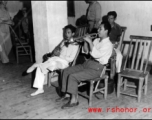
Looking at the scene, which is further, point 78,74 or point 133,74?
point 133,74

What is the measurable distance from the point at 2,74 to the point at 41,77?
5.26 feet

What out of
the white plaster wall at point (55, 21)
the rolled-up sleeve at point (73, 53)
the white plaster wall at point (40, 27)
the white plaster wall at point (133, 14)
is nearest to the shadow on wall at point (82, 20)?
the white plaster wall at point (133, 14)

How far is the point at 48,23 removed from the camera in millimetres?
3695

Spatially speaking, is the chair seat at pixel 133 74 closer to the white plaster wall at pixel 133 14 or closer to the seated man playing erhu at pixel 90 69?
the seated man playing erhu at pixel 90 69

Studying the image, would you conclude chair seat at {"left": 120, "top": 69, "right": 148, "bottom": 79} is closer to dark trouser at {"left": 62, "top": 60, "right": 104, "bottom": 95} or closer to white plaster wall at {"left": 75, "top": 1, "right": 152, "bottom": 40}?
dark trouser at {"left": 62, "top": 60, "right": 104, "bottom": 95}

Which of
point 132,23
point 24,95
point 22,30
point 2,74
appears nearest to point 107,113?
point 24,95

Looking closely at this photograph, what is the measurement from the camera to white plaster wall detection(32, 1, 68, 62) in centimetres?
368

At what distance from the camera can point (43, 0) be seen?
3641 mm

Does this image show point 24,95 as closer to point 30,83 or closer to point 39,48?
point 30,83

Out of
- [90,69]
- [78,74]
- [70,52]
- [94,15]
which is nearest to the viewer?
[78,74]

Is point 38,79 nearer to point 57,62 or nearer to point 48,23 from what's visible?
point 57,62

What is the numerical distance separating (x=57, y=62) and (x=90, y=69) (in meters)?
0.62

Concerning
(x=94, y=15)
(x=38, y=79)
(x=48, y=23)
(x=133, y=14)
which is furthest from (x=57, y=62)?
(x=133, y=14)

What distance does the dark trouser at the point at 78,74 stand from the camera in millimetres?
2932
